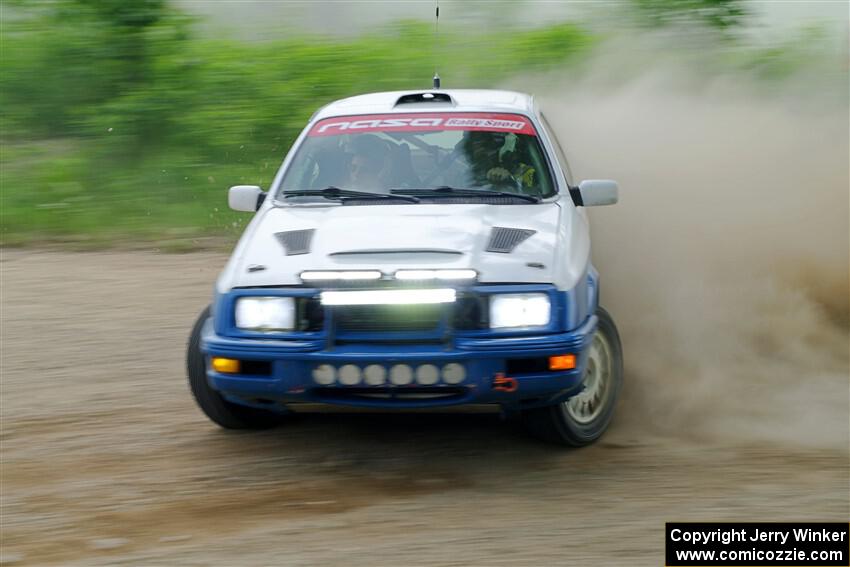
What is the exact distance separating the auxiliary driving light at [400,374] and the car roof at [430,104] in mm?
2100

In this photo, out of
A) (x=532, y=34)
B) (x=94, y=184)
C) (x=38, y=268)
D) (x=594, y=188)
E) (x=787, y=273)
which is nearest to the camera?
(x=594, y=188)

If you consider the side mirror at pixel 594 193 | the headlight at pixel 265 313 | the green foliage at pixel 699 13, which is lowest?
the green foliage at pixel 699 13

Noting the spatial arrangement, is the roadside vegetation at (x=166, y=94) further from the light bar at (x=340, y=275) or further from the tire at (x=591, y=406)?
the light bar at (x=340, y=275)

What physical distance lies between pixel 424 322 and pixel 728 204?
5.82m

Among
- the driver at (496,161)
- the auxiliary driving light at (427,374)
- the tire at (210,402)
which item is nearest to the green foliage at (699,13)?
the driver at (496,161)

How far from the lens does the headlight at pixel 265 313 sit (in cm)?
496

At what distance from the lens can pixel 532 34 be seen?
661 inches

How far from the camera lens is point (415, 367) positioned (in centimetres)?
482

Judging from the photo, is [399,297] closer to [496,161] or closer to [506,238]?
[506,238]

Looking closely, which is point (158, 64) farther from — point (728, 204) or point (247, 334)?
point (247, 334)

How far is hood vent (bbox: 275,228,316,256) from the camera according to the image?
205 inches

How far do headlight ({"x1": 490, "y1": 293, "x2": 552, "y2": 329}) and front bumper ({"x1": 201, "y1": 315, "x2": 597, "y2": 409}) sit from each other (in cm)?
7

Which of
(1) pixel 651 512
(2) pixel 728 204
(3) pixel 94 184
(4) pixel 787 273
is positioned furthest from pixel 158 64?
(1) pixel 651 512

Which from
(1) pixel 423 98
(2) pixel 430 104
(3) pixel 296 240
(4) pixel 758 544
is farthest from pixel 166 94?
(4) pixel 758 544
